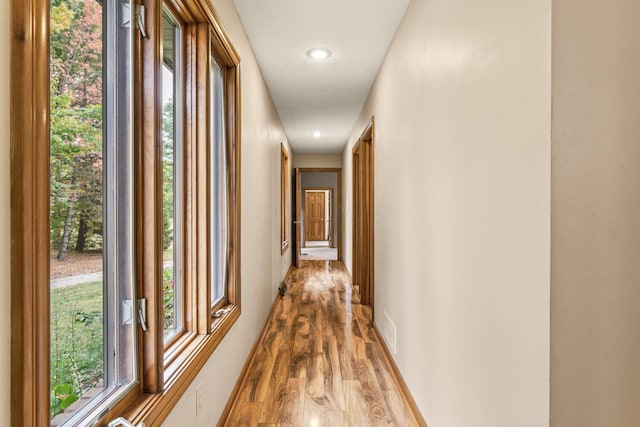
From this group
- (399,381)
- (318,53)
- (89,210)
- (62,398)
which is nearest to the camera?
(62,398)

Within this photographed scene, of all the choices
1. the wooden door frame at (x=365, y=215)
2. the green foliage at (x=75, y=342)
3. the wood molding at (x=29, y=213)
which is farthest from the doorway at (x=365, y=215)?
the wood molding at (x=29, y=213)

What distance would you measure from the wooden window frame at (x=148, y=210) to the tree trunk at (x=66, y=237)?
154mm

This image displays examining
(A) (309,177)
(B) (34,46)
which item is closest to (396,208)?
(B) (34,46)

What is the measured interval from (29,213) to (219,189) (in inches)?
62.3

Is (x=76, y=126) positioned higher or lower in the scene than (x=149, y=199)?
higher

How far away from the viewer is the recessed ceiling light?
289 cm

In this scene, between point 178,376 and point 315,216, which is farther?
point 315,216

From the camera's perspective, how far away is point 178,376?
1.34 meters

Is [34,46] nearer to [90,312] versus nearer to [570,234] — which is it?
[90,312]

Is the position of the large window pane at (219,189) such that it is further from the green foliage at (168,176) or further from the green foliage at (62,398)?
the green foliage at (62,398)

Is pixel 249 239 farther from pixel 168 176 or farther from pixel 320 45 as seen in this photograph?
pixel 320 45

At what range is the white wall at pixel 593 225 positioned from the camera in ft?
2.82

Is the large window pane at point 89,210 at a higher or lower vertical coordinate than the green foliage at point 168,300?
higher

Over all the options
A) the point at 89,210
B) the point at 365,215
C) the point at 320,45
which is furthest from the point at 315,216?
the point at 89,210
